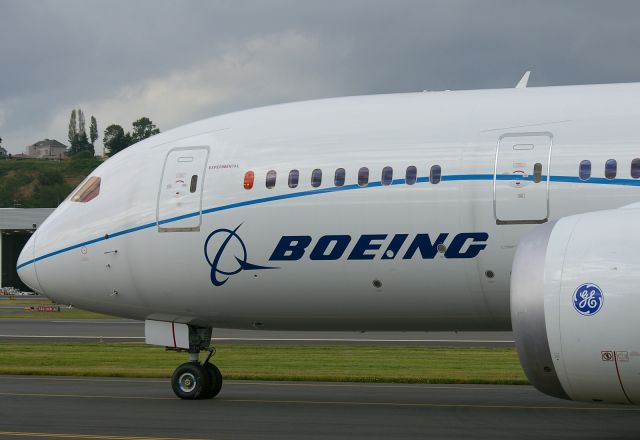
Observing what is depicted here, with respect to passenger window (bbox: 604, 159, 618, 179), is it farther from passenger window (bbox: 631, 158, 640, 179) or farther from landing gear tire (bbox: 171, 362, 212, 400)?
landing gear tire (bbox: 171, 362, 212, 400)

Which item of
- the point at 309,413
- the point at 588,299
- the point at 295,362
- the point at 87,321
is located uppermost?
the point at 588,299

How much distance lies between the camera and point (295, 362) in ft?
89.5

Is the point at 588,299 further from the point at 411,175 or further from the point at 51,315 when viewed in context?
the point at 51,315

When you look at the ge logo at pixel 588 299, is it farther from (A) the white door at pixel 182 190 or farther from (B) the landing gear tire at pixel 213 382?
(B) the landing gear tire at pixel 213 382

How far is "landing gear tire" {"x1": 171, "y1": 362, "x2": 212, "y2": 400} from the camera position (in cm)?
1847

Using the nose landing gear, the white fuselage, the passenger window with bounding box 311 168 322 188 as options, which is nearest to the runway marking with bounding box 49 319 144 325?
the nose landing gear

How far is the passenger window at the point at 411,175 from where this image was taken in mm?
15938

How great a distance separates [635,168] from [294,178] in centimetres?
514

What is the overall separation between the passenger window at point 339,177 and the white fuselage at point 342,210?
0.06 metres

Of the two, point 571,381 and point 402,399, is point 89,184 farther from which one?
point 571,381

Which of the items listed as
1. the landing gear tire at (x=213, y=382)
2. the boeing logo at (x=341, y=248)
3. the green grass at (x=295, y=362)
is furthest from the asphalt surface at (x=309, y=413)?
the boeing logo at (x=341, y=248)

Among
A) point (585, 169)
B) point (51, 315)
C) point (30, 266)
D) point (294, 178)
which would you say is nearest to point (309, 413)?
point (294, 178)

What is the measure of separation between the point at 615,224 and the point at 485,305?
160 inches

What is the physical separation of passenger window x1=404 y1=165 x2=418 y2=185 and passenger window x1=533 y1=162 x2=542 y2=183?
1.77m
